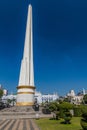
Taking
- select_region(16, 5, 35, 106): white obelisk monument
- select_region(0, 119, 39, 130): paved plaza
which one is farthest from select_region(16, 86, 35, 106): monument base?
select_region(0, 119, 39, 130): paved plaza

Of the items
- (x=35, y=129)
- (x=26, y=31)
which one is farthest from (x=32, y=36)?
(x=35, y=129)

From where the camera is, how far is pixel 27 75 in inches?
2041

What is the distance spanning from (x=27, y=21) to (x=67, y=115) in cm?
3766

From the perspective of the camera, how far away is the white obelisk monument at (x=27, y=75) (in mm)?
48531

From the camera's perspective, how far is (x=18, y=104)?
161 ft

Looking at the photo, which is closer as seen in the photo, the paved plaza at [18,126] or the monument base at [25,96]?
the paved plaza at [18,126]

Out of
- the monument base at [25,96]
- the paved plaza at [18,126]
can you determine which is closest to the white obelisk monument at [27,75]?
the monument base at [25,96]

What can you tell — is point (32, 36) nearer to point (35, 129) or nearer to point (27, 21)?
point (27, 21)

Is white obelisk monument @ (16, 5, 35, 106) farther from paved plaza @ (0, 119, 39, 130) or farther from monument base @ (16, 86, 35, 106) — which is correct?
paved plaza @ (0, 119, 39, 130)

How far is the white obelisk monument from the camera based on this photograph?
48.5 metres

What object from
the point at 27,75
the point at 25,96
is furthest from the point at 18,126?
the point at 27,75

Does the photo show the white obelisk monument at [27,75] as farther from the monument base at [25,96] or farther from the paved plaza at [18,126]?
the paved plaza at [18,126]

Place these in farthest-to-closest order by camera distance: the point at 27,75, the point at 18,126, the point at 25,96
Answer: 1. the point at 27,75
2. the point at 25,96
3. the point at 18,126

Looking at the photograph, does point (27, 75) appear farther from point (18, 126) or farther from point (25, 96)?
point (18, 126)
